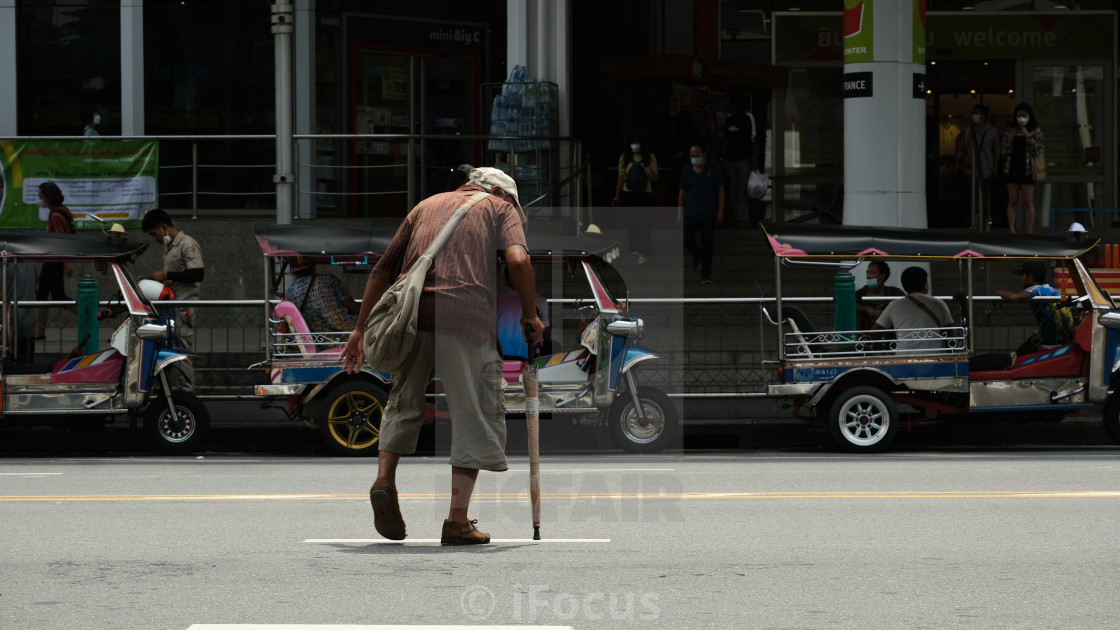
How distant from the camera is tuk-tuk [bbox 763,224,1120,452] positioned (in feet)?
38.8

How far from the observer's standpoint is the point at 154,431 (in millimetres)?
12062

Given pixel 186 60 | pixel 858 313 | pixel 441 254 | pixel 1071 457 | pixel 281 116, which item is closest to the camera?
pixel 441 254

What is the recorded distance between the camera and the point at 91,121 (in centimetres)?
2184

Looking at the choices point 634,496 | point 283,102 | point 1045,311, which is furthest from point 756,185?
point 634,496

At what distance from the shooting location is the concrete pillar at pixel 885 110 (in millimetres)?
17688

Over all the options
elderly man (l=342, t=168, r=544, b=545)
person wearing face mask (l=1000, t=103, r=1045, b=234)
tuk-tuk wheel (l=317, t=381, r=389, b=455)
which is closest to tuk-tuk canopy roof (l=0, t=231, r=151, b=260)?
tuk-tuk wheel (l=317, t=381, r=389, b=455)

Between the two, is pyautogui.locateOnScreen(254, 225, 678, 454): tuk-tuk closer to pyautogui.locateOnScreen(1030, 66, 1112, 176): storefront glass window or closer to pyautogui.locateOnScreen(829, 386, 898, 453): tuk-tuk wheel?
pyautogui.locateOnScreen(829, 386, 898, 453): tuk-tuk wheel

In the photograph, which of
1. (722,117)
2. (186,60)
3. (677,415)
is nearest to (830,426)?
(677,415)

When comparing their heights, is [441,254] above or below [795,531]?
above

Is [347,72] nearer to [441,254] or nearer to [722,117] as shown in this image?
[722,117]

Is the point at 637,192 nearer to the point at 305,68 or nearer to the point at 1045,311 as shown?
the point at 305,68

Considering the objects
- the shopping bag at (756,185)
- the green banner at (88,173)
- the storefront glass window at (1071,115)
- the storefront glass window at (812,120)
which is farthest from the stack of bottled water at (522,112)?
the storefront glass window at (1071,115)

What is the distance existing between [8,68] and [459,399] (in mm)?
17056

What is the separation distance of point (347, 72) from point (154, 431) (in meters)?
11.8
